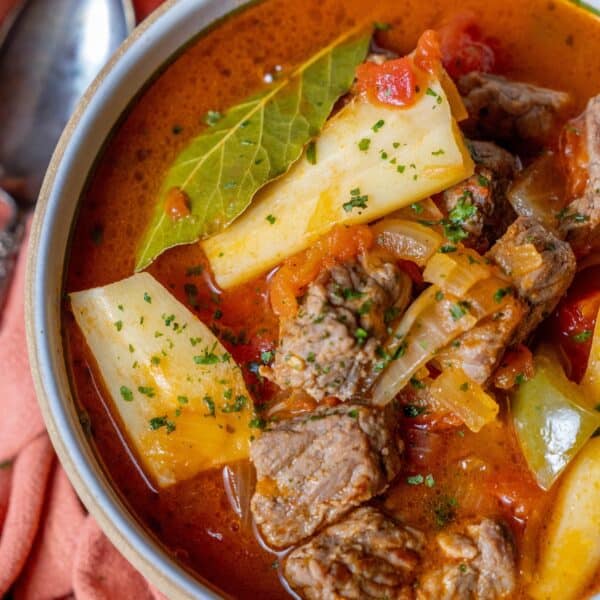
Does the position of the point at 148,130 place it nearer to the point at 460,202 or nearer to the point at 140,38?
the point at 140,38

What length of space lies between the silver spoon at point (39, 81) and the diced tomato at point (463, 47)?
1604mm

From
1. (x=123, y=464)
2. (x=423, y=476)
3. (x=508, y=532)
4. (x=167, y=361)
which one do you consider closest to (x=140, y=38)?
(x=167, y=361)

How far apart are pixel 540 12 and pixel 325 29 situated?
0.85 m

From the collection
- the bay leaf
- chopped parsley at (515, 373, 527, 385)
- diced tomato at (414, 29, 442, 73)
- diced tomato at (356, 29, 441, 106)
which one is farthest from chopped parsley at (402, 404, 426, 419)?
diced tomato at (414, 29, 442, 73)

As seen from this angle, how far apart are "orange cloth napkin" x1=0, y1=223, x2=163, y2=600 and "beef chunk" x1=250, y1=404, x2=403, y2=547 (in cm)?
91

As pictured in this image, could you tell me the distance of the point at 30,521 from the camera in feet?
12.1

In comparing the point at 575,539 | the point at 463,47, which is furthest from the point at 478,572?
the point at 463,47

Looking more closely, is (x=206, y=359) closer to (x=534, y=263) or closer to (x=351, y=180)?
(x=351, y=180)

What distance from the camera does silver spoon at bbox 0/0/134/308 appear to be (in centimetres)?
410

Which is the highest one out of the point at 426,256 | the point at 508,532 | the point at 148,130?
the point at 148,130

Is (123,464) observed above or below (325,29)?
below

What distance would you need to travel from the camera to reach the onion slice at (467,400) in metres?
2.97

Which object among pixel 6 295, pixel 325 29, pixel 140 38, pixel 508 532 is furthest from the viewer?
pixel 6 295

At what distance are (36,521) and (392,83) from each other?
228cm
